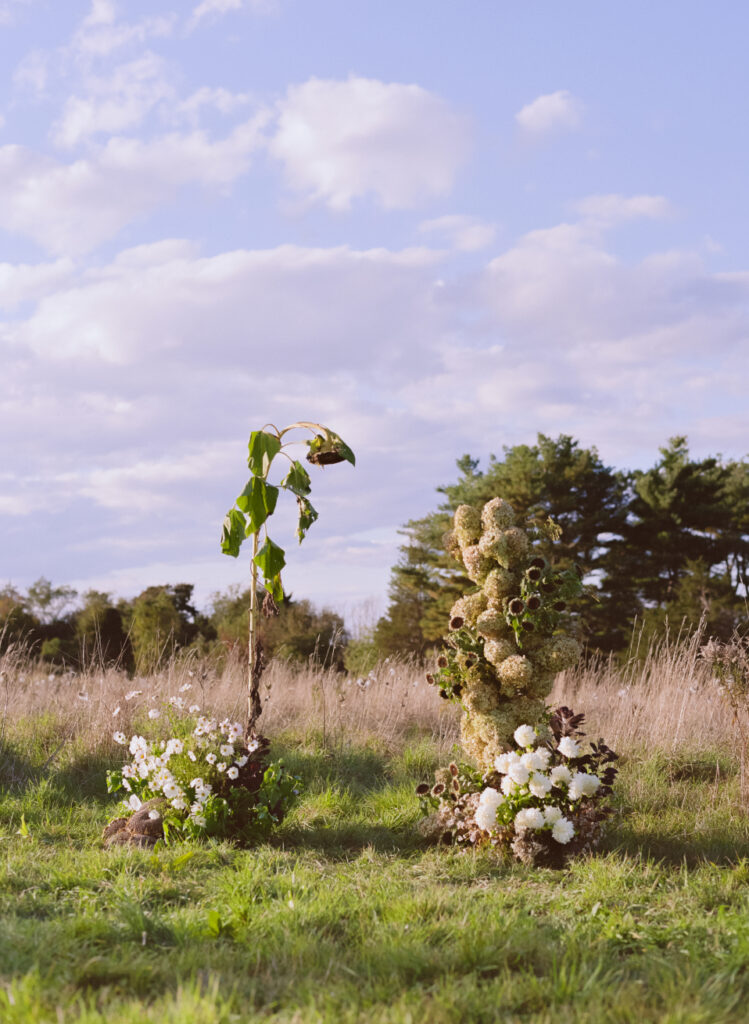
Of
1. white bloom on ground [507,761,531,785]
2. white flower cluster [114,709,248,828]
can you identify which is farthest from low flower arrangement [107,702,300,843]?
white bloom on ground [507,761,531,785]

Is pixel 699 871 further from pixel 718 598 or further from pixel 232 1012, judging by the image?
pixel 718 598

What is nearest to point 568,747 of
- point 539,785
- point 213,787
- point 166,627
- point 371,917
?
point 539,785

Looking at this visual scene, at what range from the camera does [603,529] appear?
A: 20172 mm

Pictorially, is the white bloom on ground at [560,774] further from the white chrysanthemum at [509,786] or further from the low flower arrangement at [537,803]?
the white chrysanthemum at [509,786]

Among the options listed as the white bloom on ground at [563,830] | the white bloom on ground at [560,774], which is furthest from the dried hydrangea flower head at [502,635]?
the white bloom on ground at [563,830]

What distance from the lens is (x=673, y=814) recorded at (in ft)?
17.8

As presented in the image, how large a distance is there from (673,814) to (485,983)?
3.14 m

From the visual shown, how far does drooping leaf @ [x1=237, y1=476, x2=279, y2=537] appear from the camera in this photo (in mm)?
5145

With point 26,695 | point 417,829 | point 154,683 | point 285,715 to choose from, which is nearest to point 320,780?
point 417,829

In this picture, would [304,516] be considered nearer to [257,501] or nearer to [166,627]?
[257,501]

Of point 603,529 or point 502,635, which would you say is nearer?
point 502,635

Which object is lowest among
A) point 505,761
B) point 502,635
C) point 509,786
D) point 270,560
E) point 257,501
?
point 509,786

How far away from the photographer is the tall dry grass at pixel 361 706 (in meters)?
7.08

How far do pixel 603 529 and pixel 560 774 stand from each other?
16307mm
